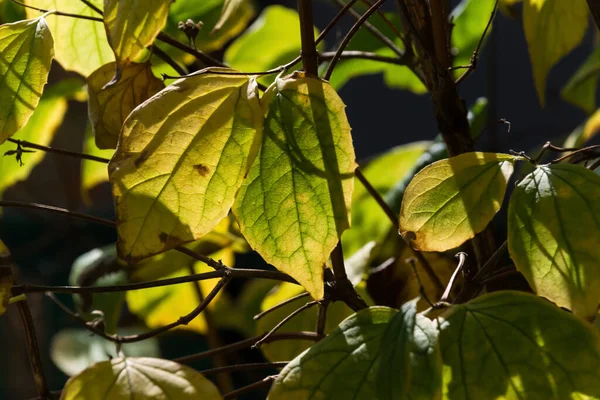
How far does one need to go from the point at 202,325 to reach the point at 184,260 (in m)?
0.12

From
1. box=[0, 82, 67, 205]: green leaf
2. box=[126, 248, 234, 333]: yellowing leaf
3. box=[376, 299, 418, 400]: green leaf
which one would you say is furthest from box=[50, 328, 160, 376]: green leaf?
box=[376, 299, 418, 400]: green leaf

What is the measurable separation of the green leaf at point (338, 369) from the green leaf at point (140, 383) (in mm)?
34

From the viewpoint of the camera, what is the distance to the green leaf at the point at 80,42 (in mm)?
338

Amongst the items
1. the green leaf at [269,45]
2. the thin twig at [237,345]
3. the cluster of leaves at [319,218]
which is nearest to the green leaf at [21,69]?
the cluster of leaves at [319,218]

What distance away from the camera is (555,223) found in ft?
0.77

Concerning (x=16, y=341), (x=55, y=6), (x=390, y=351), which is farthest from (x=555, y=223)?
(x=16, y=341)

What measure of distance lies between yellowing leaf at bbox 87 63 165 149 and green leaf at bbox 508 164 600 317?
16 cm

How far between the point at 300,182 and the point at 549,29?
0.16 metres

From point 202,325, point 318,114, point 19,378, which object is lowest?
point 19,378

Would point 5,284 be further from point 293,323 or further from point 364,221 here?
point 364,221

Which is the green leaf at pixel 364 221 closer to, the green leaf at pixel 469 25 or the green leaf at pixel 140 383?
the green leaf at pixel 469 25

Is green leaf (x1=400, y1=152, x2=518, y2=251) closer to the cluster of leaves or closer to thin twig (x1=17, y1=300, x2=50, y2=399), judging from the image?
the cluster of leaves

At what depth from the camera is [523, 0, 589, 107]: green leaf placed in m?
0.32

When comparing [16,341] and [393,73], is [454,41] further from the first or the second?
[16,341]
